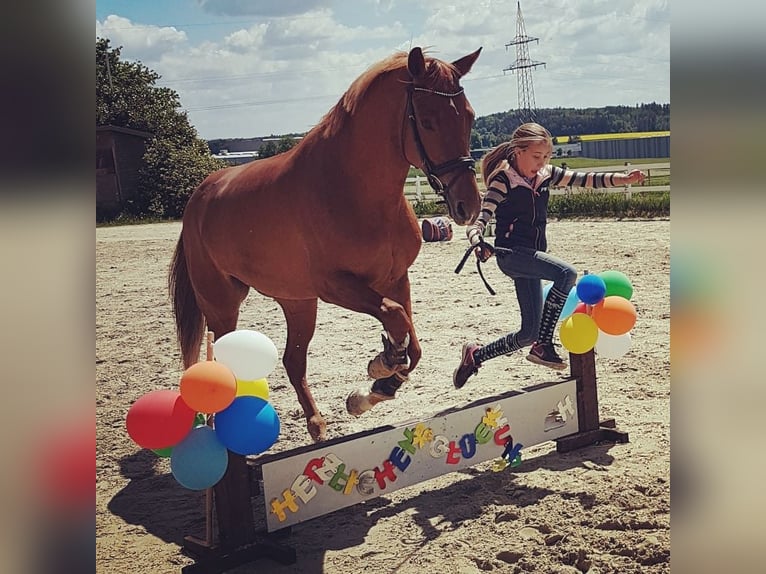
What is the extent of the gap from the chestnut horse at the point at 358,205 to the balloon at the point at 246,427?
73 centimetres

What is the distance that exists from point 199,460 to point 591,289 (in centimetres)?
220

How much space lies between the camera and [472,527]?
3211 mm

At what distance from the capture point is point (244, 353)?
2.91 meters

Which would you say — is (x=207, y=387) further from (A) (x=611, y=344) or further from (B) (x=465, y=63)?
(A) (x=611, y=344)

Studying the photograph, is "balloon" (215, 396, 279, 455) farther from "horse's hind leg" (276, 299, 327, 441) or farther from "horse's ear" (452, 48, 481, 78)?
"horse's ear" (452, 48, 481, 78)

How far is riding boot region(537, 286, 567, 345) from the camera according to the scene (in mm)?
3998

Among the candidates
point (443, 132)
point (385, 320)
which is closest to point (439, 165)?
point (443, 132)

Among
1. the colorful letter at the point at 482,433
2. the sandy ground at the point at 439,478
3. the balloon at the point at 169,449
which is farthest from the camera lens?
the colorful letter at the point at 482,433

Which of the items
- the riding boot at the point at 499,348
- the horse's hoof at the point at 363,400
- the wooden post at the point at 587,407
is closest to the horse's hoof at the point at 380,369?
the horse's hoof at the point at 363,400

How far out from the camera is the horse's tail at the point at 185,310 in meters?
4.22

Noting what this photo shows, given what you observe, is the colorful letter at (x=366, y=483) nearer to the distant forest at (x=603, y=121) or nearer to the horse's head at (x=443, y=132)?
the horse's head at (x=443, y=132)
